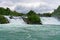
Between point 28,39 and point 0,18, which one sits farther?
point 0,18

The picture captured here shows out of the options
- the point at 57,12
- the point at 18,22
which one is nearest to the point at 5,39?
the point at 18,22

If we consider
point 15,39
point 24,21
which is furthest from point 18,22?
point 15,39

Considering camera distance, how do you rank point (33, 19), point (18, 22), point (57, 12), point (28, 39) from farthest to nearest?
point (57, 12) < point (33, 19) < point (18, 22) < point (28, 39)

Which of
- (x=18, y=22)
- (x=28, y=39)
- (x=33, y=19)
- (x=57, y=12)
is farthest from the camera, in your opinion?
(x=57, y=12)

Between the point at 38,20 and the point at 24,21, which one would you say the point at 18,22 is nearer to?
the point at 24,21

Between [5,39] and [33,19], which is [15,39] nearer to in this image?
[5,39]

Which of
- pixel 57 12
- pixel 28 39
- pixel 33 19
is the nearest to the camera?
pixel 28 39

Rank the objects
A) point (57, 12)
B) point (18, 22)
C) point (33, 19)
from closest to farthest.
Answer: point (18, 22) < point (33, 19) < point (57, 12)

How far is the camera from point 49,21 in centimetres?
7106

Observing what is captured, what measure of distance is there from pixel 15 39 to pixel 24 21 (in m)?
42.1

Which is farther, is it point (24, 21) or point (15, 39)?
point (24, 21)

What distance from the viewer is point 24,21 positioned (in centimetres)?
6738

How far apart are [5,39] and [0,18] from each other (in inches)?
1682

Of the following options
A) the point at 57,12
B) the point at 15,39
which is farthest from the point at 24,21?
the point at 57,12
